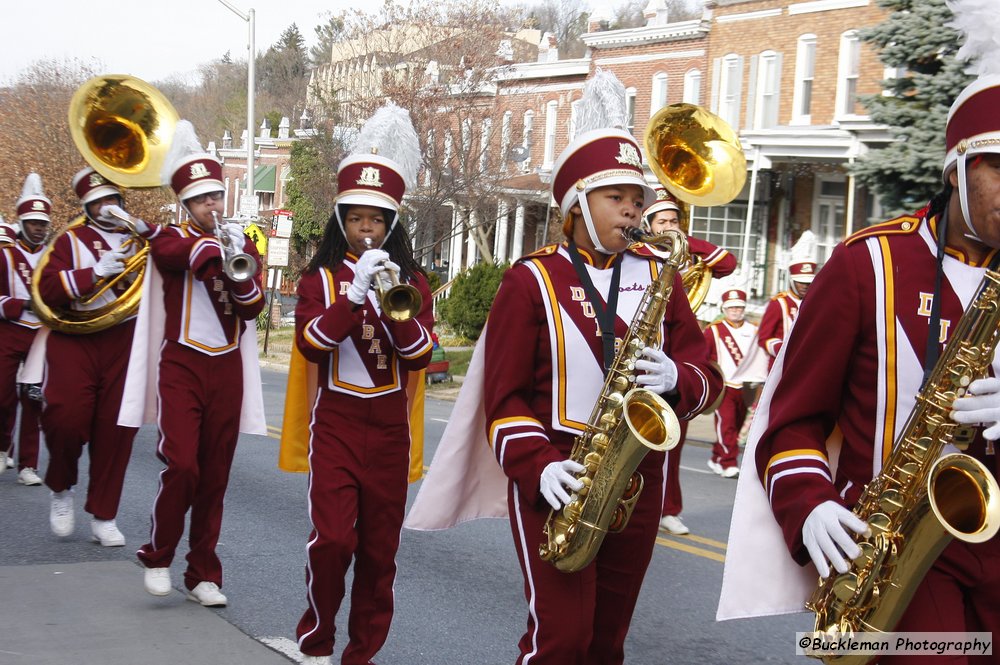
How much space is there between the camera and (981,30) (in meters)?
3.12

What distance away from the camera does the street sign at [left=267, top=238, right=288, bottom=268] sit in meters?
28.8

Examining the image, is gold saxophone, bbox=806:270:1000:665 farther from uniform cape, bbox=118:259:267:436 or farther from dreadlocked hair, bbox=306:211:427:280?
uniform cape, bbox=118:259:267:436

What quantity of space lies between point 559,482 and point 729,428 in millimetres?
8781

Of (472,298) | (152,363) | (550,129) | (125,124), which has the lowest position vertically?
(472,298)

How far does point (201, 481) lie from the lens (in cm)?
635

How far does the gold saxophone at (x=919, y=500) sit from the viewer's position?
2604 mm

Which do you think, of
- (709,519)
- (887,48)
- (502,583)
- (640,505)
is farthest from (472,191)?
(640,505)

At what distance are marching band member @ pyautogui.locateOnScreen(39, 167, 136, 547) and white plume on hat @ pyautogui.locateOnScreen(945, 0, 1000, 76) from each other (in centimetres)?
550

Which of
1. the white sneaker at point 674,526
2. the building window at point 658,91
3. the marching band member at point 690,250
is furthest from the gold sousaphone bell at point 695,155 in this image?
the building window at point 658,91

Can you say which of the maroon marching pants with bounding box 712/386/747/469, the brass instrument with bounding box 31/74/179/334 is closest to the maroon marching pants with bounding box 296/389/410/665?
the brass instrument with bounding box 31/74/179/334

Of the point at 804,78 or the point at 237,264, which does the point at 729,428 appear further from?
the point at 804,78

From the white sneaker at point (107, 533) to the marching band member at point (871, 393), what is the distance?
5.46 m

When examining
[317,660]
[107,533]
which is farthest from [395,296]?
[107,533]

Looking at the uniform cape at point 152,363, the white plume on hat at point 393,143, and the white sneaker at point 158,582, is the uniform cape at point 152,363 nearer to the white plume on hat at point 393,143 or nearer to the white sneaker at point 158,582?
the white sneaker at point 158,582
